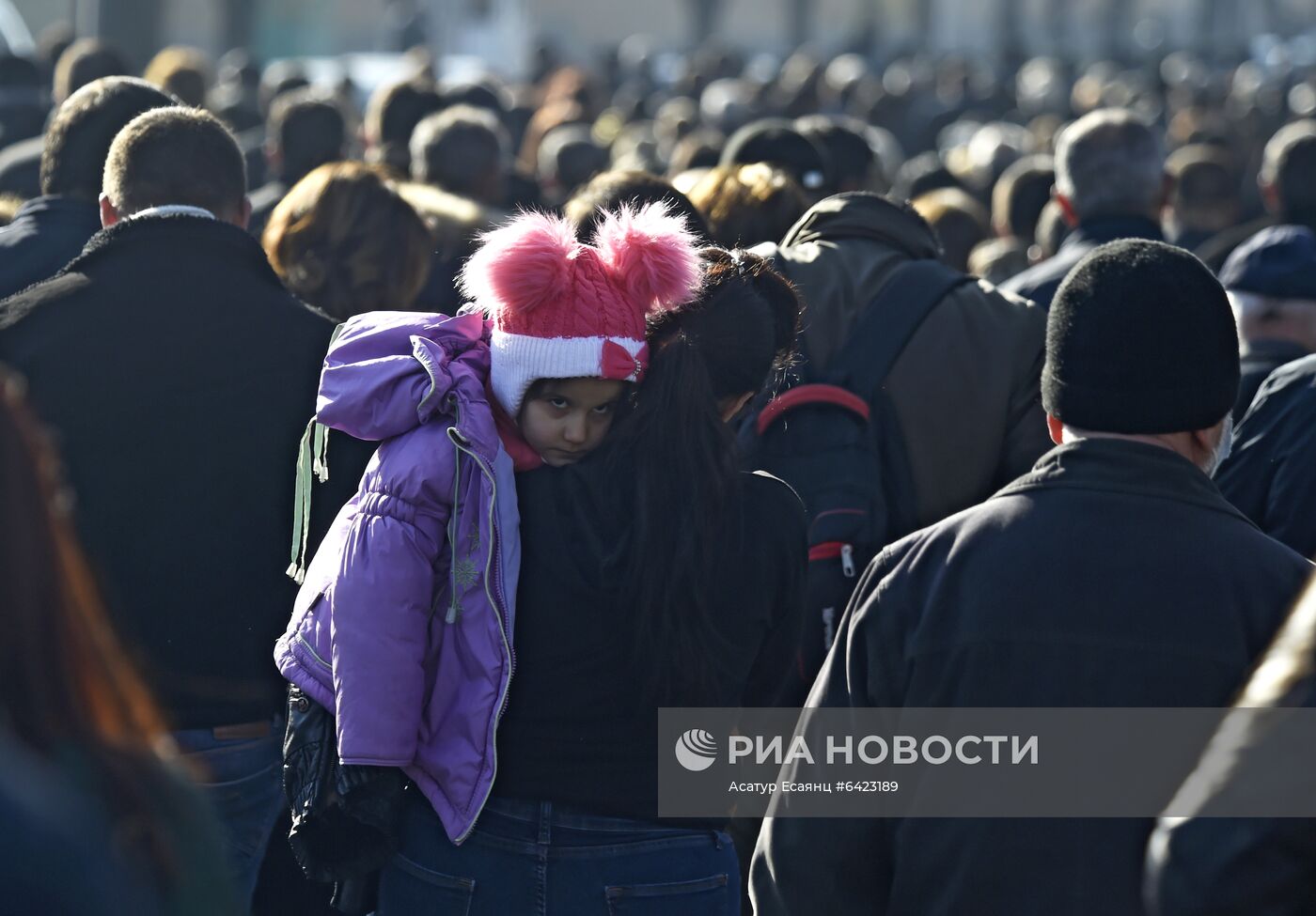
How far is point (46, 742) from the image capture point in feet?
4.85

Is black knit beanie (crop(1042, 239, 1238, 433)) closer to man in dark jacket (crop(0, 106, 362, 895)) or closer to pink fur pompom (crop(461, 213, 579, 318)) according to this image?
pink fur pompom (crop(461, 213, 579, 318))

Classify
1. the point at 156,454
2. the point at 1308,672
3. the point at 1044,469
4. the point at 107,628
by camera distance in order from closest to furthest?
the point at 107,628, the point at 1308,672, the point at 1044,469, the point at 156,454

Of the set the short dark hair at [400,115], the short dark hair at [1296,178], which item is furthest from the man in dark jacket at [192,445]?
the short dark hair at [1296,178]

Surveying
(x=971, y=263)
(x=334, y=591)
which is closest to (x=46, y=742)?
(x=334, y=591)

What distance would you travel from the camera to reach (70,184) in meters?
4.74

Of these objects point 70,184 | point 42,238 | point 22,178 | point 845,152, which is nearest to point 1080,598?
point 42,238

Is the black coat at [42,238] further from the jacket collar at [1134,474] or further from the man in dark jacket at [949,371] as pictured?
the jacket collar at [1134,474]

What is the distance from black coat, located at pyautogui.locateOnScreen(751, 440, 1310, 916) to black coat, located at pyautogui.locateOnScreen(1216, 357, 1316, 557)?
1364mm

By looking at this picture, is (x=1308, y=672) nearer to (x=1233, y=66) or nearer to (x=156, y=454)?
(x=156, y=454)

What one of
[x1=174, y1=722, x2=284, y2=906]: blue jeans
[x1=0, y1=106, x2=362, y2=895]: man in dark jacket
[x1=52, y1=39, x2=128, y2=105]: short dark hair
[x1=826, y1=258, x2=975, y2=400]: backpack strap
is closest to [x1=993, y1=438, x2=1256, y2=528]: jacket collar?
[x1=826, y1=258, x2=975, y2=400]: backpack strap

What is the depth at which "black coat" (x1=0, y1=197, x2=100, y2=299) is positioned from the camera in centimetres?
457

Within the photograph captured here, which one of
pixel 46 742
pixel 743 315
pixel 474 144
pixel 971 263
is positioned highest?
pixel 46 742

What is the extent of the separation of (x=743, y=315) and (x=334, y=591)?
84cm

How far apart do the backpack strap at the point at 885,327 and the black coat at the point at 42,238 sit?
1.90 meters
